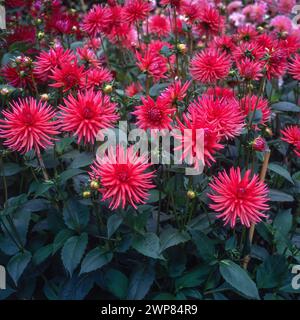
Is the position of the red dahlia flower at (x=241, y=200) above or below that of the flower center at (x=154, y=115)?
below

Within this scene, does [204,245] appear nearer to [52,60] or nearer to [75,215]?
[75,215]

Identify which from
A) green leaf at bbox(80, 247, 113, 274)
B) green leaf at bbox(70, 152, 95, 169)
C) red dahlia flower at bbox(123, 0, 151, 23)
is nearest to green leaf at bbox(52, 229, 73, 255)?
green leaf at bbox(80, 247, 113, 274)

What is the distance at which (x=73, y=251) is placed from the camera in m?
1.55

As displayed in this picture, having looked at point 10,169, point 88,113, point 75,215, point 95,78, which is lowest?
point 75,215

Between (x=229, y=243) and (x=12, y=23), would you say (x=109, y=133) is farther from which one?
(x=12, y=23)

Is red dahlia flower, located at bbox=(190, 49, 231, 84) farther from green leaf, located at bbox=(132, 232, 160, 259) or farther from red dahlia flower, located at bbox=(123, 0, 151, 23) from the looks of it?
green leaf, located at bbox=(132, 232, 160, 259)

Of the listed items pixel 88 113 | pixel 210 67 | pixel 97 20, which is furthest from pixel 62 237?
pixel 97 20

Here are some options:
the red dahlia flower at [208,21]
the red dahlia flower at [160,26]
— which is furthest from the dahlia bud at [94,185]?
the red dahlia flower at [160,26]

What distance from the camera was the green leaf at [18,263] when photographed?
1.58m

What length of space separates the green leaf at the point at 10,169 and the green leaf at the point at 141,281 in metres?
0.59

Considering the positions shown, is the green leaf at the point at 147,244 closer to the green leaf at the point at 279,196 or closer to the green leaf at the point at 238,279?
the green leaf at the point at 238,279

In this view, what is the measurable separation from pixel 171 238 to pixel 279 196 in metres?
0.44

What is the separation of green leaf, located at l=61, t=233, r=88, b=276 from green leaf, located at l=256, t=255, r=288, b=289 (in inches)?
24.3
